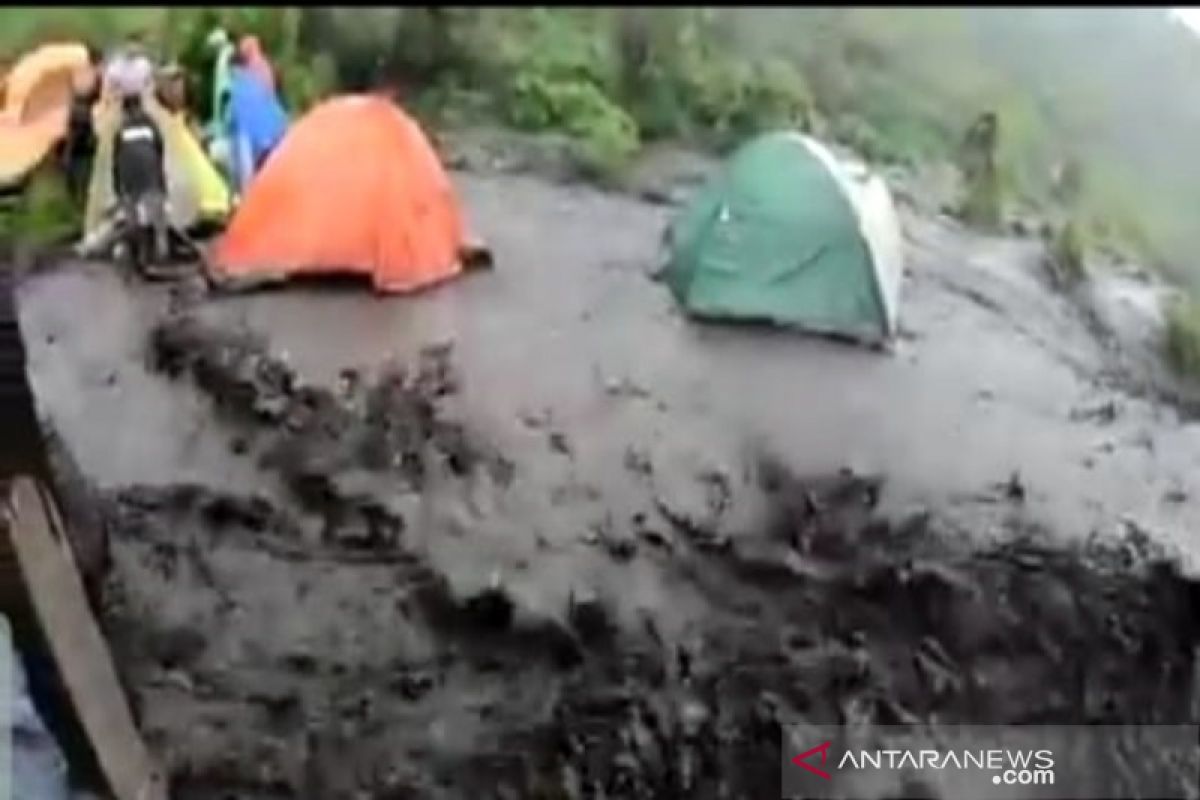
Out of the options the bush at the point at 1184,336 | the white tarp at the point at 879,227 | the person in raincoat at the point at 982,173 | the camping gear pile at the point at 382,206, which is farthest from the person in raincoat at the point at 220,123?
the bush at the point at 1184,336

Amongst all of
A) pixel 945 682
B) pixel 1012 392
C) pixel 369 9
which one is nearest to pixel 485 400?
pixel 1012 392

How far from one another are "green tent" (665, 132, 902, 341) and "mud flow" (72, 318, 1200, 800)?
438 mm

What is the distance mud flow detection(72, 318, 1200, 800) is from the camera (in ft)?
5.49

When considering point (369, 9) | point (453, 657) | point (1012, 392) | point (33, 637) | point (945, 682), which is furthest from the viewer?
point (1012, 392)

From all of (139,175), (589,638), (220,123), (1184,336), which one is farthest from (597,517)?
(220,123)

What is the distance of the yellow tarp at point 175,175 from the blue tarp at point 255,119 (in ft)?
0.18

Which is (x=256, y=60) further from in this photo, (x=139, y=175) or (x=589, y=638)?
(x=589, y=638)

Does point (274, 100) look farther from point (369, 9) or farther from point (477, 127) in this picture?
point (369, 9)

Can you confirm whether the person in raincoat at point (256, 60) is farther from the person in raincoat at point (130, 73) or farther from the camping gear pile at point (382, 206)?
the person in raincoat at point (130, 73)

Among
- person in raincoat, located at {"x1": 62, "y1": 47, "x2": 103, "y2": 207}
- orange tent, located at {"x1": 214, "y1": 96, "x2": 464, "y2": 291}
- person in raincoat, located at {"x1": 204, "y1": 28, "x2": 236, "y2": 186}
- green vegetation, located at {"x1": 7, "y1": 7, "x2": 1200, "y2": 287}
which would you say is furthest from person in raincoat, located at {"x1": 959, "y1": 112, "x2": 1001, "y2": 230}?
person in raincoat, located at {"x1": 62, "y1": 47, "x2": 103, "y2": 207}

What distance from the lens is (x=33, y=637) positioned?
1.37 meters

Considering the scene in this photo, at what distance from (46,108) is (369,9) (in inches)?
71.0

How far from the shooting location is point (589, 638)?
192cm

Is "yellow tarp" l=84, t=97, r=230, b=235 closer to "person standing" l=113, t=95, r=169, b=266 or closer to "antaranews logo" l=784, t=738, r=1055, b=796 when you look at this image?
"person standing" l=113, t=95, r=169, b=266
